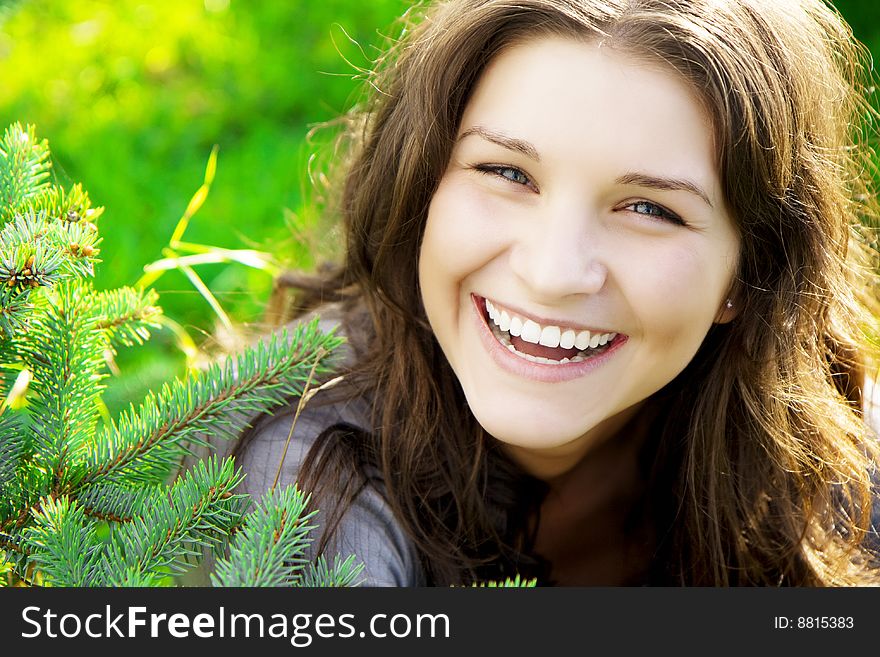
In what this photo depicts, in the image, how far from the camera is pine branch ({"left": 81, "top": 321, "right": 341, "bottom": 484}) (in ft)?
3.66

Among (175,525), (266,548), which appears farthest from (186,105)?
(266,548)

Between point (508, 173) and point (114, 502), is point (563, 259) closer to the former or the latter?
point (508, 173)

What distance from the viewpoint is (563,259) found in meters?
1.26

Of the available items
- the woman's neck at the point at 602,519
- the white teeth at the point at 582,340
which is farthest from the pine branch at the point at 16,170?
the woman's neck at the point at 602,519

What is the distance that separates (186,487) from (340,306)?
2.88ft

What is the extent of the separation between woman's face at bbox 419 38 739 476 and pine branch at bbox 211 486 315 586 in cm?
49

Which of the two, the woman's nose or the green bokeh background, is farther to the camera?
the green bokeh background

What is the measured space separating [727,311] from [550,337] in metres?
0.32

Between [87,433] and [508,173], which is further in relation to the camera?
[508,173]

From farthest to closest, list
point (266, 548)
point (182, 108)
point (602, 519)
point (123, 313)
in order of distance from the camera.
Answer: point (182, 108)
point (602, 519)
point (123, 313)
point (266, 548)

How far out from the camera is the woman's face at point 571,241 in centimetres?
126

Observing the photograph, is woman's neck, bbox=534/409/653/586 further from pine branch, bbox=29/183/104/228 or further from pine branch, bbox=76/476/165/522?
pine branch, bbox=29/183/104/228

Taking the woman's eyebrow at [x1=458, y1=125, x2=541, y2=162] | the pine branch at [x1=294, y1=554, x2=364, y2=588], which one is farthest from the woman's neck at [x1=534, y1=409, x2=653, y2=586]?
the pine branch at [x1=294, y1=554, x2=364, y2=588]

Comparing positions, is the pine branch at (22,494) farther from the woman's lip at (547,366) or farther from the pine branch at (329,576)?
the woman's lip at (547,366)
